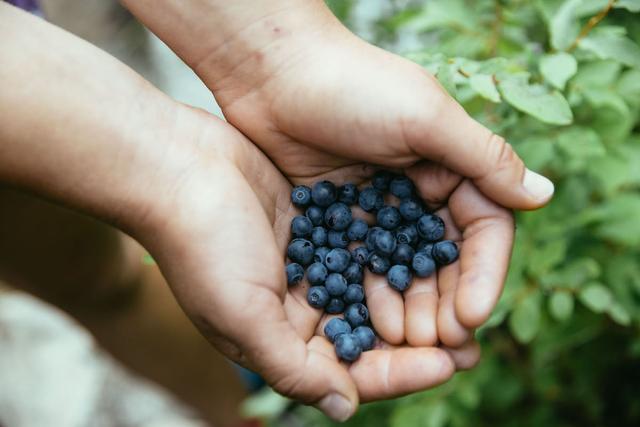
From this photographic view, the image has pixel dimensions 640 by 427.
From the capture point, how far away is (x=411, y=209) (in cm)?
133

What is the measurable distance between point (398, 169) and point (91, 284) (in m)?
1.27

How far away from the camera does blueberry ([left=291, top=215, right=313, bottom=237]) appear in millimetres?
1356

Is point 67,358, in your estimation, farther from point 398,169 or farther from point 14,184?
point 398,169

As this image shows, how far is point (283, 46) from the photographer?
137cm

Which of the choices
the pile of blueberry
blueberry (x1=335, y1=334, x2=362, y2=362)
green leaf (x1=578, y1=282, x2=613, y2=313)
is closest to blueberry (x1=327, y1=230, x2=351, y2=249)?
the pile of blueberry

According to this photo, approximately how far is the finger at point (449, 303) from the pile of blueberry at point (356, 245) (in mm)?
20

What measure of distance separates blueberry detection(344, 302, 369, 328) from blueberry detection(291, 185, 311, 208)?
9.1 inches

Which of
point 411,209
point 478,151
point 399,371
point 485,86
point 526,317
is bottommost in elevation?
point 526,317

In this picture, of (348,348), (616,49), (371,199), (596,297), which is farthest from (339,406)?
(616,49)

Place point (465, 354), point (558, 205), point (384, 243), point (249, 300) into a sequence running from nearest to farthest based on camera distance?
point (249, 300), point (465, 354), point (384, 243), point (558, 205)

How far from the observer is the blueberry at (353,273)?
1.33 m

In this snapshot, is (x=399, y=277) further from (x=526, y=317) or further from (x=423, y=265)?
(x=526, y=317)

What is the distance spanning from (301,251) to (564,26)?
0.63m

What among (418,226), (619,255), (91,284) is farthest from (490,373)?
(91,284)
